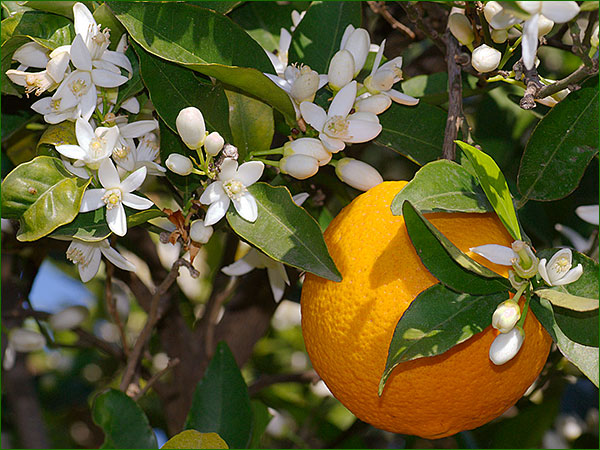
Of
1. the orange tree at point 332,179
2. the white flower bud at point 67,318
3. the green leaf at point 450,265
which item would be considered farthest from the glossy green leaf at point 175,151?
the white flower bud at point 67,318

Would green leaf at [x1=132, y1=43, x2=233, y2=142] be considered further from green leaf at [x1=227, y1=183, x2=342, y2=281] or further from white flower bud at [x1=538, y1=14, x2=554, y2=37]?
white flower bud at [x1=538, y1=14, x2=554, y2=37]

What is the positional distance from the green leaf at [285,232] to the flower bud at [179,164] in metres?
0.07

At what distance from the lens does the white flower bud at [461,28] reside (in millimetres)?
848

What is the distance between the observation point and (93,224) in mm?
827

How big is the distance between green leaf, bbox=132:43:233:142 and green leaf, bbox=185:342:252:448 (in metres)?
0.42

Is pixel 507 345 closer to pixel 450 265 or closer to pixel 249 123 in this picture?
pixel 450 265

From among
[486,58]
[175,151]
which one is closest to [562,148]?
[486,58]

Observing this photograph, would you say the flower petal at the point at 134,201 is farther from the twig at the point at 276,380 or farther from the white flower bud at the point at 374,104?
the twig at the point at 276,380

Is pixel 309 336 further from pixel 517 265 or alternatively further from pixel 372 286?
pixel 517 265

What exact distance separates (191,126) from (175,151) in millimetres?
111

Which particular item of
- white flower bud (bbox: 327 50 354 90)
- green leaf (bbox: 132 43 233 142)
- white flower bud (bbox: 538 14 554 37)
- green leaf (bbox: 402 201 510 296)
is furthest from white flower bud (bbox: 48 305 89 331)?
white flower bud (bbox: 538 14 554 37)

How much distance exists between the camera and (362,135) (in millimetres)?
845

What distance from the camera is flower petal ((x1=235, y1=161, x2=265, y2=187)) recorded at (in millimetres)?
816

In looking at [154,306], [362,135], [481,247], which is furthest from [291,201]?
[154,306]
